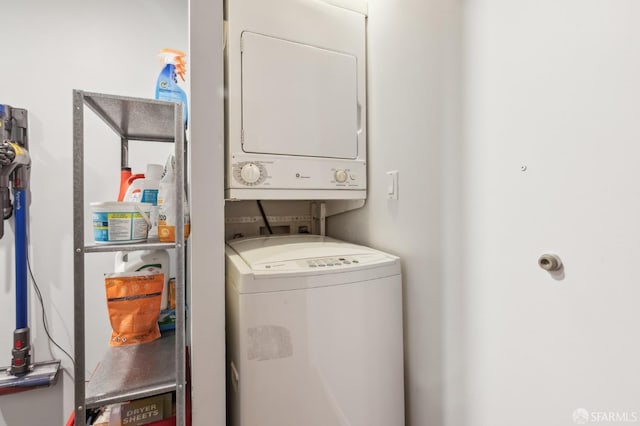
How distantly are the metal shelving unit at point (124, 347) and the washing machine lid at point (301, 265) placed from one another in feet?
0.70

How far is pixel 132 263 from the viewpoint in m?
1.21

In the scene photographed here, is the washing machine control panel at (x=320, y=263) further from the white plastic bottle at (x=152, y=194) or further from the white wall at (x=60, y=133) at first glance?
the white wall at (x=60, y=133)

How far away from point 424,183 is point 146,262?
1171 millimetres

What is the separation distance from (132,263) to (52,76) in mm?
1225

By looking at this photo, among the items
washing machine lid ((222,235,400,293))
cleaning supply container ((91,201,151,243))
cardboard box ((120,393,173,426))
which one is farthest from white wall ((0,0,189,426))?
washing machine lid ((222,235,400,293))

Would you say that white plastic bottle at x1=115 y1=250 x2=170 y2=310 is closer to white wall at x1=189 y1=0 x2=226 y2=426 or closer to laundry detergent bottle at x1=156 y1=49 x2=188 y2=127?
white wall at x1=189 y1=0 x2=226 y2=426

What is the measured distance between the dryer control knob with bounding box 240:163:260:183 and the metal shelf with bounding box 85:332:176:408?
2.40 ft

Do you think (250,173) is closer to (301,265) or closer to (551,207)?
(301,265)

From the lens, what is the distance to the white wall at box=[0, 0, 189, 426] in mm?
1529

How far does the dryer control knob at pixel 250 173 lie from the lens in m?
1.19

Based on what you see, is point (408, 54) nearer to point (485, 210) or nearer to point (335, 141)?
point (335, 141)

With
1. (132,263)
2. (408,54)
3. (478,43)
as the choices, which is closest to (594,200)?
(478,43)

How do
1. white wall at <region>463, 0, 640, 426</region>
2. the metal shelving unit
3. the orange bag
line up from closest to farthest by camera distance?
white wall at <region>463, 0, 640, 426</region>
the metal shelving unit
the orange bag

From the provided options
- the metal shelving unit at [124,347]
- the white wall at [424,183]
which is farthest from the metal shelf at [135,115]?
the white wall at [424,183]
